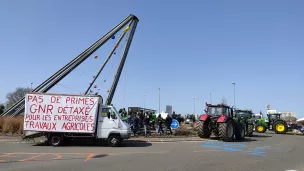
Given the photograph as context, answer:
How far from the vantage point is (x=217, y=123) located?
58.1 feet

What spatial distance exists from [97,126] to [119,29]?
49.8 feet

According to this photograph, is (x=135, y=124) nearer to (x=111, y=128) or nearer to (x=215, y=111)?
(x=111, y=128)

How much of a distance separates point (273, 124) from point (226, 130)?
13.3 m

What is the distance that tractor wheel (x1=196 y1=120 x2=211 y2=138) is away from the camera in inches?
709

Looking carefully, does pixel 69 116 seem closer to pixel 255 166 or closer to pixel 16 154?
pixel 16 154

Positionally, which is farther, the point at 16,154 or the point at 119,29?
the point at 119,29

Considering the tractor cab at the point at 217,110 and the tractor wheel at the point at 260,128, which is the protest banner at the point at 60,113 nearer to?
the tractor cab at the point at 217,110

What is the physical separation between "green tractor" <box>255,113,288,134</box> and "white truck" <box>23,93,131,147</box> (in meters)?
18.8

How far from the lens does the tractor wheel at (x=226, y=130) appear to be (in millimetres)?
16456

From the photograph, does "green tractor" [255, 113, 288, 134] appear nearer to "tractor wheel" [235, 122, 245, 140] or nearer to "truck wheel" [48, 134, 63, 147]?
"tractor wheel" [235, 122, 245, 140]

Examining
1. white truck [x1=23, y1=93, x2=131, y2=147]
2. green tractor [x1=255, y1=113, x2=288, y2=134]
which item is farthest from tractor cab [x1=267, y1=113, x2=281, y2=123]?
white truck [x1=23, y1=93, x2=131, y2=147]

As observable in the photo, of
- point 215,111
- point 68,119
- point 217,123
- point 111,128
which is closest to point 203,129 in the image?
point 217,123

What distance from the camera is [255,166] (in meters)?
9.08

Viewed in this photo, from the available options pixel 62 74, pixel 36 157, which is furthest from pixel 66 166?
pixel 62 74
